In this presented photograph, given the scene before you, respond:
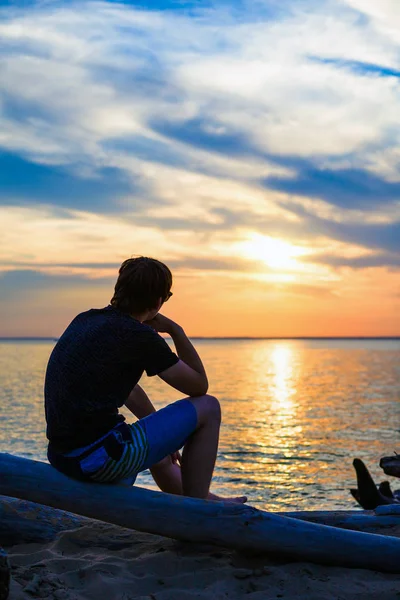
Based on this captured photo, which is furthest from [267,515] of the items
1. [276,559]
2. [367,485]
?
[367,485]

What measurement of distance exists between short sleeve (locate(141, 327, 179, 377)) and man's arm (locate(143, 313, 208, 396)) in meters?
0.08

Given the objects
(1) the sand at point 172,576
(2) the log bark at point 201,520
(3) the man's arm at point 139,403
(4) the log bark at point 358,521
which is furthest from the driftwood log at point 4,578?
(4) the log bark at point 358,521

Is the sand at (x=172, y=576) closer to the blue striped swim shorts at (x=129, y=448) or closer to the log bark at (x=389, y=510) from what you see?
the blue striped swim shorts at (x=129, y=448)

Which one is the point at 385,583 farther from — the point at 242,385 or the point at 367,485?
the point at 242,385

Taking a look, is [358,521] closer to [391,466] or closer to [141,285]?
[141,285]

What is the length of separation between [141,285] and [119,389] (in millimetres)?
764

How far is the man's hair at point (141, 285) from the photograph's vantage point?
455 centimetres

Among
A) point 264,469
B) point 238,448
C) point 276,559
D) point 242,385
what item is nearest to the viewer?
point 276,559

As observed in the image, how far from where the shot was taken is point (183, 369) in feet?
14.7

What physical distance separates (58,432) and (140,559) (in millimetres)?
1113

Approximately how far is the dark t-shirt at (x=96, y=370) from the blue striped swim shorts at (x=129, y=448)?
0.09 meters

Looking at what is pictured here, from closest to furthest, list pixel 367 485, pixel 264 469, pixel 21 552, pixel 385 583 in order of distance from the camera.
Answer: pixel 385 583, pixel 21 552, pixel 367 485, pixel 264 469

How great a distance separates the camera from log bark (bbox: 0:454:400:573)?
14.5 feet

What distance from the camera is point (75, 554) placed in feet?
15.5
